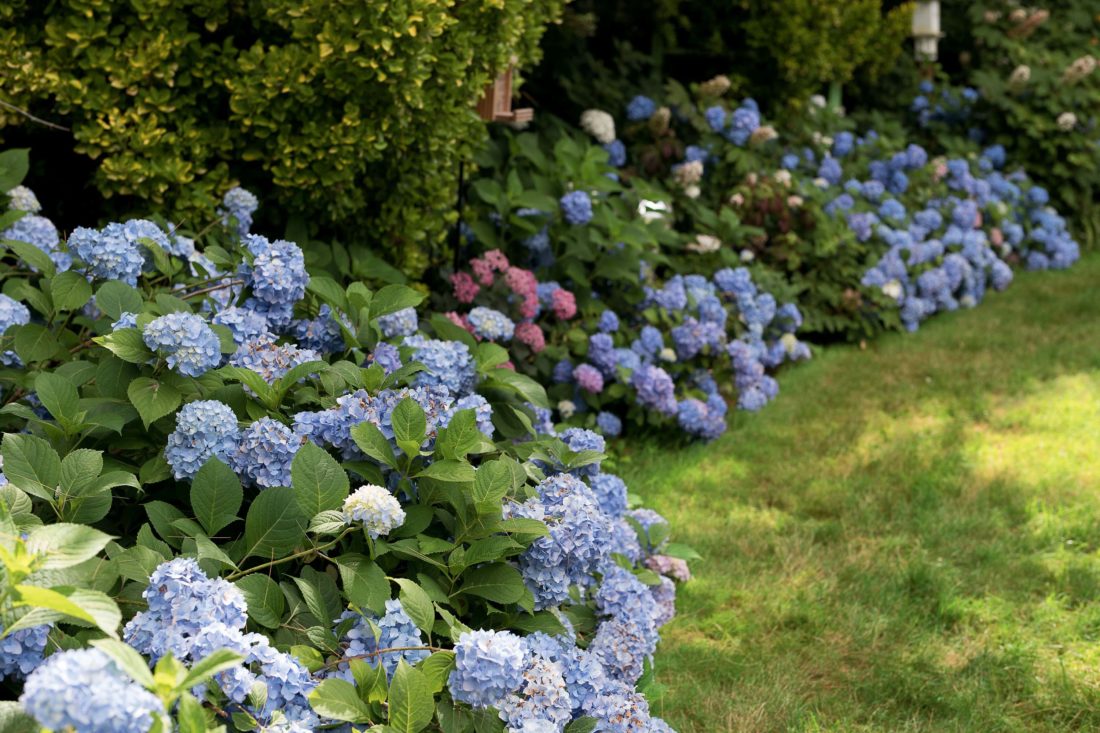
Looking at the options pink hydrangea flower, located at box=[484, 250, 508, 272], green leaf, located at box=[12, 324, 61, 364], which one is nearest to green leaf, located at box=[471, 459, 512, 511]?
green leaf, located at box=[12, 324, 61, 364]

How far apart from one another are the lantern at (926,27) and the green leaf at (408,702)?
611 centimetres

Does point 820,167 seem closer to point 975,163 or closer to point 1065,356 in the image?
point 975,163

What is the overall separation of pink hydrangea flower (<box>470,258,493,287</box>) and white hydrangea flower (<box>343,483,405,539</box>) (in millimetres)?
1723

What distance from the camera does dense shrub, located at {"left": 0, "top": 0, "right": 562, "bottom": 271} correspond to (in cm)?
269

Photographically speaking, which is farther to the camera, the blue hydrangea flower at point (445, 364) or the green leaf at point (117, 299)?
the blue hydrangea flower at point (445, 364)

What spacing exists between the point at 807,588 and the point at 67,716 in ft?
6.66

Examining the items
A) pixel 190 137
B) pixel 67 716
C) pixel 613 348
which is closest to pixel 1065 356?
pixel 613 348

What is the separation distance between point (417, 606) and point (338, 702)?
0.76 feet

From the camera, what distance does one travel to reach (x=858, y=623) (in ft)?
8.47

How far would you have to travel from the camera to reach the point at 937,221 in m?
5.43

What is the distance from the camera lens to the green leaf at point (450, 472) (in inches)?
72.6

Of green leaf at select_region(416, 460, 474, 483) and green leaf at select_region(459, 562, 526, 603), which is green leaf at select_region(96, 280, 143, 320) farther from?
green leaf at select_region(459, 562, 526, 603)

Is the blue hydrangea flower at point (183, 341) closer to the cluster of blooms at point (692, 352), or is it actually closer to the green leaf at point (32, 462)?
the green leaf at point (32, 462)

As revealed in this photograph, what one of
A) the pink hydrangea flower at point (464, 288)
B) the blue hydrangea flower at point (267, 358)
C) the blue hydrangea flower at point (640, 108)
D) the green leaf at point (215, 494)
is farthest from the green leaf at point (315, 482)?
the blue hydrangea flower at point (640, 108)
